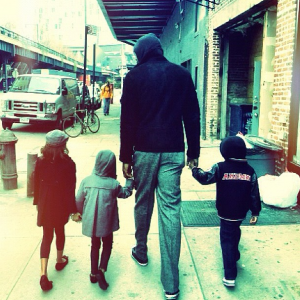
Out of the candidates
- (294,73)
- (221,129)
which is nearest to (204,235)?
(294,73)

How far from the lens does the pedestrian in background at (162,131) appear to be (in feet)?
10.2

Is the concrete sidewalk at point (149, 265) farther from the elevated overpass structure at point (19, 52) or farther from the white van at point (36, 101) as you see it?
the elevated overpass structure at point (19, 52)

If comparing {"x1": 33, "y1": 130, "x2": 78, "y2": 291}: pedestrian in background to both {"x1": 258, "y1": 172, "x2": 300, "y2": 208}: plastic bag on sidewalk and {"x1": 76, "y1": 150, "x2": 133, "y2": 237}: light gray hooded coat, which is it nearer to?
{"x1": 76, "y1": 150, "x2": 133, "y2": 237}: light gray hooded coat

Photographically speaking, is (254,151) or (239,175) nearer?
(239,175)

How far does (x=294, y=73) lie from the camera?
591 cm

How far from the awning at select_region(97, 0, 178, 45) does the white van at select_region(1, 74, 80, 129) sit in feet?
15.9

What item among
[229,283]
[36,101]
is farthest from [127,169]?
[36,101]

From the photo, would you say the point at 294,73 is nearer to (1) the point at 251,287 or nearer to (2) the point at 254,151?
(2) the point at 254,151

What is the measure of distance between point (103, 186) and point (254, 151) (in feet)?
11.5

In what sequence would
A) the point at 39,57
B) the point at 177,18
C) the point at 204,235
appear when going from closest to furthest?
the point at 204,235 → the point at 177,18 → the point at 39,57

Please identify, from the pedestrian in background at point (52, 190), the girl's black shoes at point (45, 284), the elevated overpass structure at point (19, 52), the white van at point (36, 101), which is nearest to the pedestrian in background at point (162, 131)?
the pedestrian in background at point (52, 190)

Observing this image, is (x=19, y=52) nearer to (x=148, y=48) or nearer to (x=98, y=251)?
(x=148, y=48)

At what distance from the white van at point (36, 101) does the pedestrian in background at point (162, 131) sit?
448 inches

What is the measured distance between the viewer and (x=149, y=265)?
382cm
